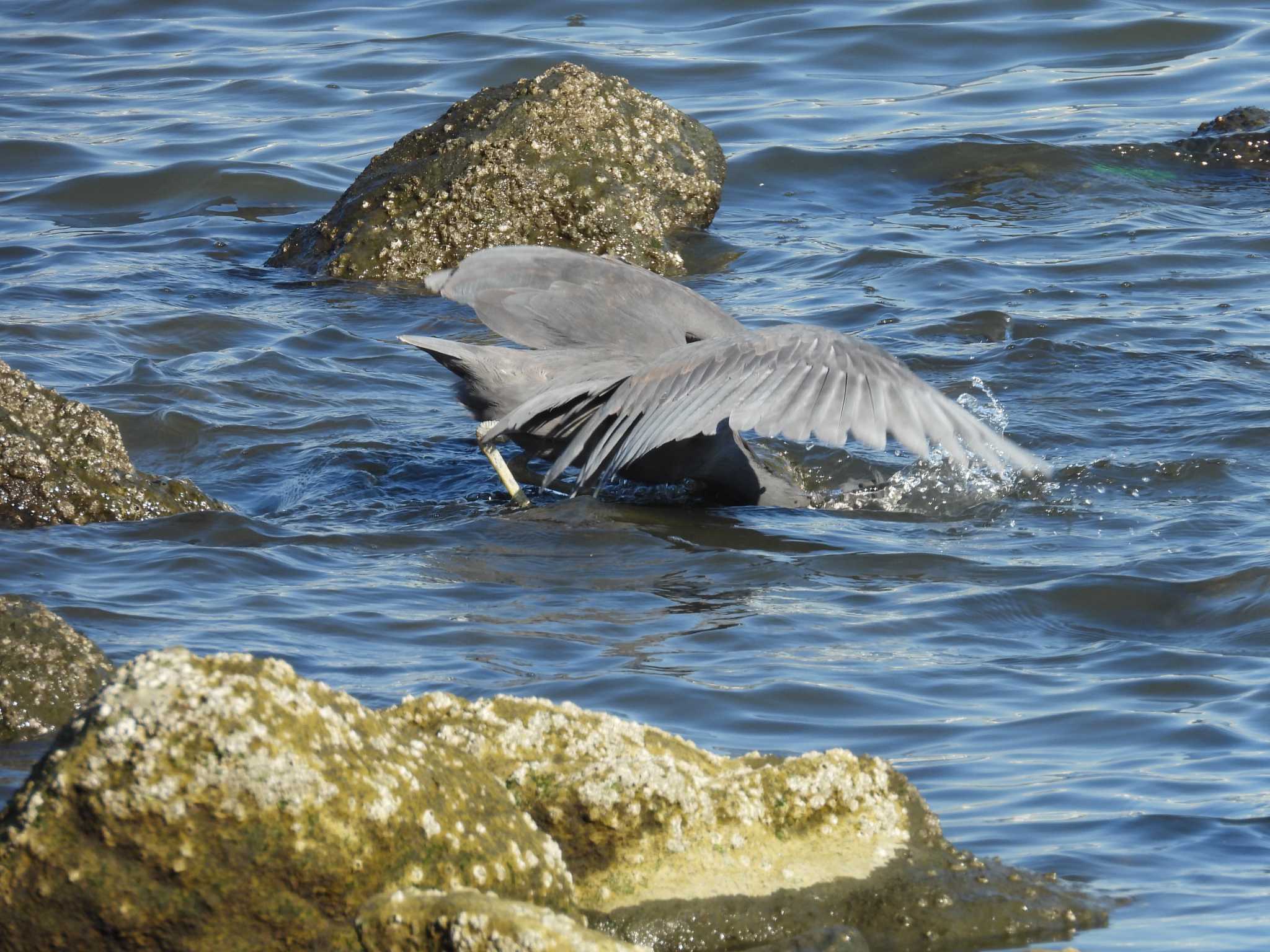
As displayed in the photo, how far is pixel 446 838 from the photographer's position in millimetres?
2426

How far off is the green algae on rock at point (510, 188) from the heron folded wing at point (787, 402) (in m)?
3.08

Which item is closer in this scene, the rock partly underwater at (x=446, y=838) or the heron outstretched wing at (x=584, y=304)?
the rock partly underwater at (x=446, y=838)

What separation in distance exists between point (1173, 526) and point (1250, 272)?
3383 millimetres

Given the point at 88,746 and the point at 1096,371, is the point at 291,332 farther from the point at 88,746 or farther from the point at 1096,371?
the point at 88,746

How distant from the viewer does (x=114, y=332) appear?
24.4 feet

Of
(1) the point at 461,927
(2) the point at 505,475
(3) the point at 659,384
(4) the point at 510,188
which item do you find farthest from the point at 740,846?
(4) the point at 510,188

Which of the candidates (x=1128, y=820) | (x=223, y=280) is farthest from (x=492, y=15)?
(x=1128, y=820)

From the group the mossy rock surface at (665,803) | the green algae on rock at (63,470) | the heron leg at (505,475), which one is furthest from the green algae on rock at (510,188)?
the mossy rock surface at (665,803)

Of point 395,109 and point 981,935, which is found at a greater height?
point 395,109

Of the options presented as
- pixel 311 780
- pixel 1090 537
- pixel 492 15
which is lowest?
pixel 1090 537

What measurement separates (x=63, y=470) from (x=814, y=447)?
277cm

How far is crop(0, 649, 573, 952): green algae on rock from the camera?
2221mm

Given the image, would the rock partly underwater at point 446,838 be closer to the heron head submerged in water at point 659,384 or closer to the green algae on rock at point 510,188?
the heron head submerged in water at point 659,384

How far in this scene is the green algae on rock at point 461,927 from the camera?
221 centimetres
